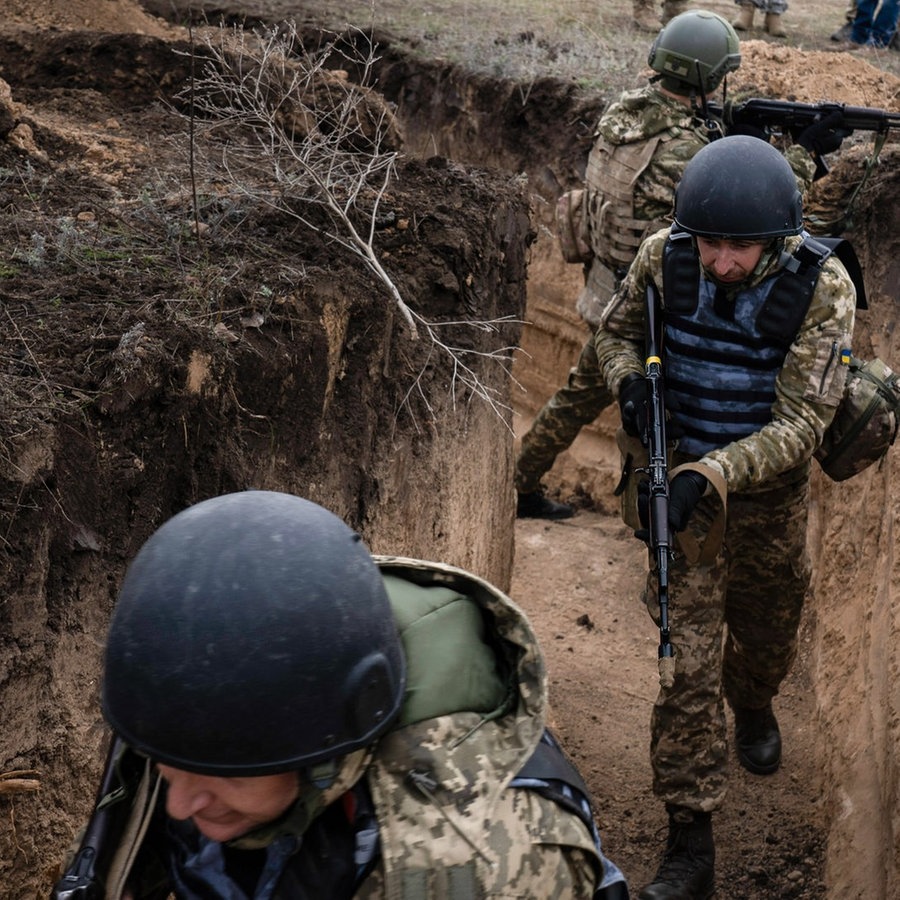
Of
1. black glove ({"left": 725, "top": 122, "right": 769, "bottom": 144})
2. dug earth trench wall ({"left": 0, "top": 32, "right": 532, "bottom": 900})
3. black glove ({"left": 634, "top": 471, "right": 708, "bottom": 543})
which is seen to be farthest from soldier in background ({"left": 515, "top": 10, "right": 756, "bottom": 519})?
black glove ({"left": 634, "top": 471, "right": 708, "bottom": 543})

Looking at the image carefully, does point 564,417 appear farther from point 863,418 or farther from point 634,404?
point 863,418

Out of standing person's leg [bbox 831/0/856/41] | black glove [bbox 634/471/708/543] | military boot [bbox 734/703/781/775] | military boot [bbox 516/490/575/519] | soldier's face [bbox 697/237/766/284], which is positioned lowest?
military boot [bbox 516/490/575/519]

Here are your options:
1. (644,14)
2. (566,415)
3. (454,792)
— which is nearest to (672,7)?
(644,14)

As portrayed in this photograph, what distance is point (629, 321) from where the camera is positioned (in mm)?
4543

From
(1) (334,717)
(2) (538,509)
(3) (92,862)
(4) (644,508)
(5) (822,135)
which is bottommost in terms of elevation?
(2) (538,509)

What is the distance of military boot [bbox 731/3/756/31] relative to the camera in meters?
12.9

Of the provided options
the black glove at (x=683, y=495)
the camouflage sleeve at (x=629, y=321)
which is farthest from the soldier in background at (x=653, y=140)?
the black glove at (x=683, y=495)

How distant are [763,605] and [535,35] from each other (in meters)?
7.85

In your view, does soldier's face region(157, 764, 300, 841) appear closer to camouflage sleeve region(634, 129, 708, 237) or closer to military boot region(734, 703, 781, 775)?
military boot region(734, 703, 781, 775)

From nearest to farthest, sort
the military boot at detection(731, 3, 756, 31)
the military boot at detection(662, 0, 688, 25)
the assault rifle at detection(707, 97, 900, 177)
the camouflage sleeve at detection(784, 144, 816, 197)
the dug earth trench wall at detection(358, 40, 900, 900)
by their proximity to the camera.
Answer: the dug earth trench wall at detection(358, 40, 900, 900), the camouflage sleeve at detection(784, 144, 816, 197), the assault rifle at detection(707, 97, 900, 177), the military boot at detection(662, 0, 688, 25), the military boot at detection(731, 3, 756, 31)

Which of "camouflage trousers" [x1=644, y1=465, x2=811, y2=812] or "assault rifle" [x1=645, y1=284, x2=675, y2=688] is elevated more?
"assault rifle" [x1=645, y1=284, x2=675, y2=688]

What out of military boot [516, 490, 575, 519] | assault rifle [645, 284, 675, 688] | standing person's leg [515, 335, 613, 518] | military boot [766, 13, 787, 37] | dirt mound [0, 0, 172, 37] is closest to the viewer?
assault rifle [645, 284, 675, 688]

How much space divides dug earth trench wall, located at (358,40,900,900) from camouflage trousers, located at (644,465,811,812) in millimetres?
471

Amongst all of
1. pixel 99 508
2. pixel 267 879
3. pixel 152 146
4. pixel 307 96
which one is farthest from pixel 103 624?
pixel 307 96
